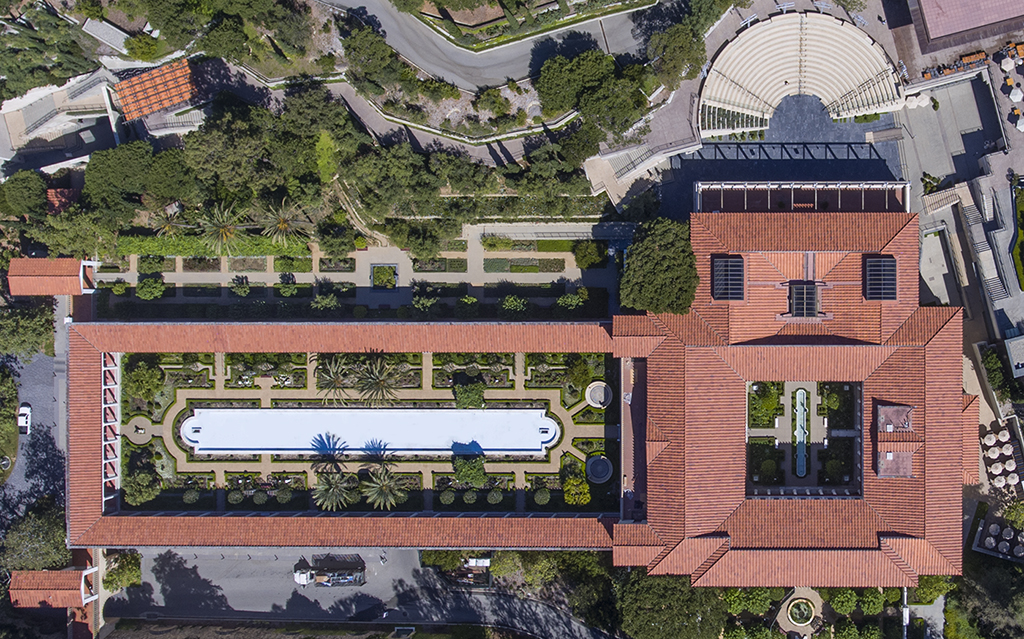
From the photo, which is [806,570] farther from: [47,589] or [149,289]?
[47,589]

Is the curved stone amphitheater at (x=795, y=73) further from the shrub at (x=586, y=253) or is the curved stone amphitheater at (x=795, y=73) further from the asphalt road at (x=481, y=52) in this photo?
the shrub at (x=586, y=253)

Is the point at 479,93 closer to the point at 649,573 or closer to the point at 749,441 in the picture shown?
the point at 749,441

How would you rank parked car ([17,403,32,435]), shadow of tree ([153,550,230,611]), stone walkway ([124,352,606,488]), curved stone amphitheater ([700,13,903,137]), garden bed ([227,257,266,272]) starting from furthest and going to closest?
shadow of tree ([153,550,230,611])
parked car ([17,403,32,435])
garden bed ([227,257,266,272])
stone walkway ([124,352,606,488])
curved stone amphitheater ([700,13,903,137])

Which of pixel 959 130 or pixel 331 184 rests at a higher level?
pixel 959 130

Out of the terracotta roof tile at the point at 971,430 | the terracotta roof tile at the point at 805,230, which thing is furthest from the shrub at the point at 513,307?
the terracotta roof tile at the point at 971,430

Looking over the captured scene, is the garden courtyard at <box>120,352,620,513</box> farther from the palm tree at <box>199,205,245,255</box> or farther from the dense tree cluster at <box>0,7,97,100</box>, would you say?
the dense tree cluster at <box>0,7,97,100</box>

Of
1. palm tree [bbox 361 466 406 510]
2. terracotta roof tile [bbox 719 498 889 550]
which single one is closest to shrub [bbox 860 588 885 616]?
terracotta roof tile [bbox 719 498 889 550]

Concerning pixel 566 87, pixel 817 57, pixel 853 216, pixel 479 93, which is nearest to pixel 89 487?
pixel 479 93
